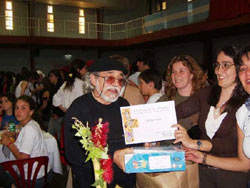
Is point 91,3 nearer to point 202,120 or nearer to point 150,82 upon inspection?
point 150,82

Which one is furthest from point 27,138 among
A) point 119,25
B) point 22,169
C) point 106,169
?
point 119,25

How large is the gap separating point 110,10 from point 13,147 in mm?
16652

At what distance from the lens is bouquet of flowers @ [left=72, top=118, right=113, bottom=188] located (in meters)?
1.32

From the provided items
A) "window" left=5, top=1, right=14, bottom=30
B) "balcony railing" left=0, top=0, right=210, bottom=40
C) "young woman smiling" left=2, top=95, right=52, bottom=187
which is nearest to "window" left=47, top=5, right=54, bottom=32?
"balcony railing" left=0, top=0, right=210, bottom=40

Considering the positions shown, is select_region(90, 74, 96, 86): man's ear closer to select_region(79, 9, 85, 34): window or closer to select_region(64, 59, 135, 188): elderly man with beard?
select_region(64, 59, 135, 188): elderly man with beard

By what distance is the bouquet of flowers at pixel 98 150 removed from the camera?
132 centimetres

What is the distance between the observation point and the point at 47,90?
→ 6.39 metres

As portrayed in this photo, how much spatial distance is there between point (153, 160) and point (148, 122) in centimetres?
33

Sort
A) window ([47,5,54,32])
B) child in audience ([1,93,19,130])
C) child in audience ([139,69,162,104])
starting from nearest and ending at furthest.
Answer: child in audience ([139,69,162,104]), child in audience ([1,93,19,130]), window ([47,5,54,32])

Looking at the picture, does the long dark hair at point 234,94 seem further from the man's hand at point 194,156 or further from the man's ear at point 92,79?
the man's ear at point 92,79

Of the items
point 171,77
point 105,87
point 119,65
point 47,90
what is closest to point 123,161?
point 105,87

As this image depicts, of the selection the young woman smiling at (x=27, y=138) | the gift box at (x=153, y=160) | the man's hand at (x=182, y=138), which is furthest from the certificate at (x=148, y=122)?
the young woman smiling at (x=27, y=138)

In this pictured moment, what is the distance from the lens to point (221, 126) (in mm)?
1975

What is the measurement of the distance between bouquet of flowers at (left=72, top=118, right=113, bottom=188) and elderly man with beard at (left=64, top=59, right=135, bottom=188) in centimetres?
60
